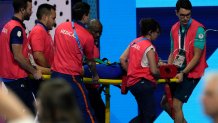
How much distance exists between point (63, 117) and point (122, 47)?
6199 millimetres

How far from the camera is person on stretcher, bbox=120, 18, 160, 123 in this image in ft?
21.1

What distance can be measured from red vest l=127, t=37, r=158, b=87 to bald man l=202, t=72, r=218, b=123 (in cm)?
396

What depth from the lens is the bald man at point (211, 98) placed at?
2.39 meters

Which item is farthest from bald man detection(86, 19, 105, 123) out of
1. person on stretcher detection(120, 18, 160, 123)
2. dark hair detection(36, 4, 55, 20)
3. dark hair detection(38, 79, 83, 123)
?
dark hair detection(38, 79, 83, 123)

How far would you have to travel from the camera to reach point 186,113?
7891 millimetres

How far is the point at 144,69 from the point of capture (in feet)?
21.2

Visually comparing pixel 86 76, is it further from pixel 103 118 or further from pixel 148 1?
pixel 148 1

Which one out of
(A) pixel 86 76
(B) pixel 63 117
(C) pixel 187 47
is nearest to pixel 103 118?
(A) pixel 86 76

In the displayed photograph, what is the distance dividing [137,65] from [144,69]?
0.28 ft

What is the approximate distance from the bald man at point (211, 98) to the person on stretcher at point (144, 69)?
3.93 m

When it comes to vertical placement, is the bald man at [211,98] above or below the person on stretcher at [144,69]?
above

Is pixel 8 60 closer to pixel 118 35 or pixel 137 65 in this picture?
pixel 137 65

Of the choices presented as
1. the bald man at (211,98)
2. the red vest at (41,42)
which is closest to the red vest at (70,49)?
the red vest at (41,42)

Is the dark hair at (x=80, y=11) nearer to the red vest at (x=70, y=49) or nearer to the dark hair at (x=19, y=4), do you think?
the red vest at (x=70, y=49)
